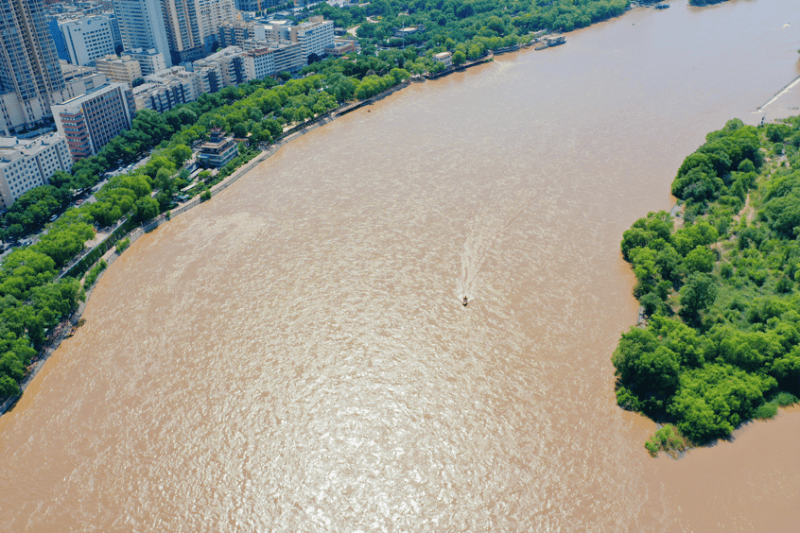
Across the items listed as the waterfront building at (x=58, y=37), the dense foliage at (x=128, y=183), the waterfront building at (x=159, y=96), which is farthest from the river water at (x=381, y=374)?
the waterfront building at (x=58, y=37)

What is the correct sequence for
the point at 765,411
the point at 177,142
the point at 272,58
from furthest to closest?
the point at 272,58 < the point at 177,142 < the point at 765,411

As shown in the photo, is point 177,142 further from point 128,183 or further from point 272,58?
point 272,58

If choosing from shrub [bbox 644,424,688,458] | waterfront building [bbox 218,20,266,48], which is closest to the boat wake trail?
shrub [bbox 644,424,688,458]

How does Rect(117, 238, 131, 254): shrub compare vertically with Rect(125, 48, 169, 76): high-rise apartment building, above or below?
below

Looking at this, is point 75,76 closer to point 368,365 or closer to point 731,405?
point 368,365

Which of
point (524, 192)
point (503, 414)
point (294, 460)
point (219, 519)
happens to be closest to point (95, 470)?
point (219, 519)

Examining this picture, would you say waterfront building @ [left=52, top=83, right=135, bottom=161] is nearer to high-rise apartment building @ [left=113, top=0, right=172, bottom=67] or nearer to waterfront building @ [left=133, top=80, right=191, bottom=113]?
waterfront building @ [left=133, top=80, right=191, bottom=113]

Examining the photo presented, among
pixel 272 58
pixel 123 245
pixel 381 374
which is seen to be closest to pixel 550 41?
pixel 272 58

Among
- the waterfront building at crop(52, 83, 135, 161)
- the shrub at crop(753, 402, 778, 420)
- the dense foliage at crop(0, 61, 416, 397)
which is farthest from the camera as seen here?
the waterfront building at crop(52, 83, 135, 161)
